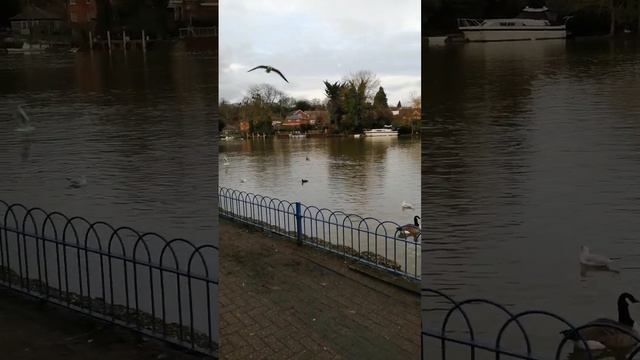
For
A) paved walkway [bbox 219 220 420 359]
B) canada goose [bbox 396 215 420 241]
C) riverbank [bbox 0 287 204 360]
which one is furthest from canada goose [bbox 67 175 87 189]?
canada goose [bbox 396 215 420 241]

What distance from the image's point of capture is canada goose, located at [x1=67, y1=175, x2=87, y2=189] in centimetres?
335

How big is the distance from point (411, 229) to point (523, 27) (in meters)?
1.07

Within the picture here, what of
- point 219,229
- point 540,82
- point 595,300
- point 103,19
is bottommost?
point 595,300

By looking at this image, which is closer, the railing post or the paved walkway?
the paved walkway

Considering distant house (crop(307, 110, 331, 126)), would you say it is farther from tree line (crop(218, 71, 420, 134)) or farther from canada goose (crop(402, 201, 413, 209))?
canada goose (crop(402, 201, 413, 209))

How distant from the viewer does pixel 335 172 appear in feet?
9.30

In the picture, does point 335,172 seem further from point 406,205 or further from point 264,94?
point 264,94

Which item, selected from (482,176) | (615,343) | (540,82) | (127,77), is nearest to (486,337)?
(615,343)

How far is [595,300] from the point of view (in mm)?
2504

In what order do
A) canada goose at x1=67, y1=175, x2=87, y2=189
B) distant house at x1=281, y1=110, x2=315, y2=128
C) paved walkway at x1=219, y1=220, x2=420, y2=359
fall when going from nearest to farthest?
paved walkway at x1=219, y1=220, x2=420, y2=359, distant house at x1=281, y1=110, x2=315, y2=128, canada goose at x1=67, y1=175, x2=87, y2=189

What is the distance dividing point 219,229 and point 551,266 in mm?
1536

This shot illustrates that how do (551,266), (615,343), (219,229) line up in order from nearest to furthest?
(615,343)
(551,266)
(219,229)

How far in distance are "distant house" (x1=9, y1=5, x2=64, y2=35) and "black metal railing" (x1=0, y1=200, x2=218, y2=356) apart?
3.43ft

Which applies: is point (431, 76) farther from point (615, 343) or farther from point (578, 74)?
point (615, 343)
